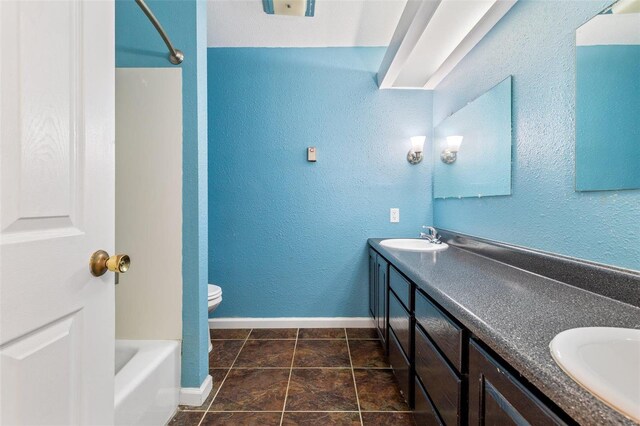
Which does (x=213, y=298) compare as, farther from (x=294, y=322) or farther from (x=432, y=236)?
(x=432, y=236)

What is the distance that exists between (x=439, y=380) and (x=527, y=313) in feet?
1.35

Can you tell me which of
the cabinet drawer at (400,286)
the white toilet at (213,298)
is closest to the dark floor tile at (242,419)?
the white toilet at (213,298)

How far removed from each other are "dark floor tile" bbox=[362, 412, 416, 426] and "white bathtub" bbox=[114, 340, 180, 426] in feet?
3.27

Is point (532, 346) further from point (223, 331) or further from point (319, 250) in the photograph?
point (223, 331)

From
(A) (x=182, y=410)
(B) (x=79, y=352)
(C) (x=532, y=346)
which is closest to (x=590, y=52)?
(C) (x=532, y=346)

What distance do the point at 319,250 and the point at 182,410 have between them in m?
1.41

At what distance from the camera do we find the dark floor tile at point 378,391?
1.47 metres

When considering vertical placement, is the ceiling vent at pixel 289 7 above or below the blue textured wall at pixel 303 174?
above

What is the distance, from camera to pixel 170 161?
144 centimetres

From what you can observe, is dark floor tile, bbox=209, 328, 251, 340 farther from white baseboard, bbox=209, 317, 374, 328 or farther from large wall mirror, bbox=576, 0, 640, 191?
large wall mirror, bbox=576, 0, 640, 191

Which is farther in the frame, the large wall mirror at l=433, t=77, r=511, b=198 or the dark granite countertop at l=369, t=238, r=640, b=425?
the large wall mirror at l=433, t=77, r=511, b=198

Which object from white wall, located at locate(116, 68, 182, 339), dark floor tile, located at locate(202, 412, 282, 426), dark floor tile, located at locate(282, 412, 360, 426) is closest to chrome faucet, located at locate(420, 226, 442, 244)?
dark floor tile, located at locate(282, 412, 360, 426)

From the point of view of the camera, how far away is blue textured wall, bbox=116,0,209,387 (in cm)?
144

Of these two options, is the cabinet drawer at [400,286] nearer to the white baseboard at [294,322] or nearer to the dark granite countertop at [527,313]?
the dark granite countertop at [527,313]
